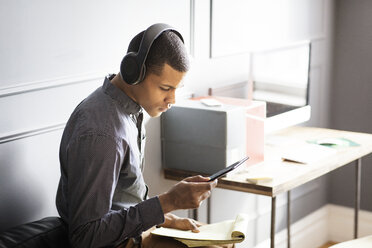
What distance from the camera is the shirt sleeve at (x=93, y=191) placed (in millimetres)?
1930

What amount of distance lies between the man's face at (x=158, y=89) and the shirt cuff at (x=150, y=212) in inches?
11.7

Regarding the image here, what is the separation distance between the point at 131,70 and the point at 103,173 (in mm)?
326

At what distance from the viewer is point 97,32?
101 inches

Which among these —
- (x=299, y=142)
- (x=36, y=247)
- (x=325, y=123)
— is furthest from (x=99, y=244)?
(x=325, y=123)

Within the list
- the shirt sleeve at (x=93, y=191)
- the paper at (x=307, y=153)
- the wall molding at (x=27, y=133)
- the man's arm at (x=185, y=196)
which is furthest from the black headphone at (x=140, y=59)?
the paper at (x=307, y=153)

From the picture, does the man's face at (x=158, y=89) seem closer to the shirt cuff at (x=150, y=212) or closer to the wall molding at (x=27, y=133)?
the shirt cuff at (x=150, y=212)

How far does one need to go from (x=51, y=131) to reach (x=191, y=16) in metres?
0.97

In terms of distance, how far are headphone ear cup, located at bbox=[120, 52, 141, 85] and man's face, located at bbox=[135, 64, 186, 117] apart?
55 mm

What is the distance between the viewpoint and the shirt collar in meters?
2.11

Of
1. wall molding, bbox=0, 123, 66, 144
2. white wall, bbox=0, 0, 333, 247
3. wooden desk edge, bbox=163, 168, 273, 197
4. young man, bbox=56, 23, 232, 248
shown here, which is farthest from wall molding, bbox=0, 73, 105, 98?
wooden desk edge, bbox=163, 168, 273, 197

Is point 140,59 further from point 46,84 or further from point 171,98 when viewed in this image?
point 46,84

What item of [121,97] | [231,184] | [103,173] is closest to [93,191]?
[103,173]

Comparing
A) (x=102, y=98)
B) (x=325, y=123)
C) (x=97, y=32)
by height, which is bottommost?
(x=325, y=123)

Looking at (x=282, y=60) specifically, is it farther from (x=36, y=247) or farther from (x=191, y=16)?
(x=36, y=247)
